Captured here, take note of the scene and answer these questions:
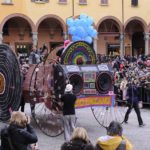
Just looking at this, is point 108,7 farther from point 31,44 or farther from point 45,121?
point 45,121

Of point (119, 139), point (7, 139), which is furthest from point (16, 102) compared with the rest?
point (119, 139)

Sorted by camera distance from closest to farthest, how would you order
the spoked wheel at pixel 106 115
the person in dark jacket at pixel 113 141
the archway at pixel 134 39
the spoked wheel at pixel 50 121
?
the person in dark jacket at pixel 113 141 → the spoked wheel at pixel 50 121 → the spoked wheel at pixel 106 115 → the archway at pixel 134 39

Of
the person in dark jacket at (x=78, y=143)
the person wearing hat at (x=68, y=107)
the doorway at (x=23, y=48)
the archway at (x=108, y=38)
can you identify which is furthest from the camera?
the archway at (x=108, y=38)

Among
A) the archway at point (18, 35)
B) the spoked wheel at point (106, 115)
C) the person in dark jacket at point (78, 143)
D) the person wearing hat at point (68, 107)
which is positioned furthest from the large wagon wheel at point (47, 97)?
the archway at point (18, 35)

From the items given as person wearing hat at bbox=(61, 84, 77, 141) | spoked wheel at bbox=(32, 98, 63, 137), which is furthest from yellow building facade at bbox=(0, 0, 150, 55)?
person wearing hat at bbox=(61, 84, 77, 141)

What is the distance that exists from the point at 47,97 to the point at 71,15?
85.2ft

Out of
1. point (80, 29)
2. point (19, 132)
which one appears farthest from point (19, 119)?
point (80, 29)

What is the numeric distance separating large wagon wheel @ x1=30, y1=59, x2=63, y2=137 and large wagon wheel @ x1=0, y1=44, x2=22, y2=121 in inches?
18.1

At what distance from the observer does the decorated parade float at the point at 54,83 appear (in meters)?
12.9

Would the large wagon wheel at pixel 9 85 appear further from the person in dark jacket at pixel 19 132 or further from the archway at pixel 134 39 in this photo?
the archway at pixel 134 39

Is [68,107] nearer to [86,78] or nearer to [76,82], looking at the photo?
[76,82]

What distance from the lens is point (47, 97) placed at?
42.1 feet

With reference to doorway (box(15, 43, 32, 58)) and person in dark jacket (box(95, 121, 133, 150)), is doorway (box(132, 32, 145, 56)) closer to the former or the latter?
doorway (box(15, 43, 32, 58))

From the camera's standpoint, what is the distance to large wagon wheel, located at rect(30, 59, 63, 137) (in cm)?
1287
